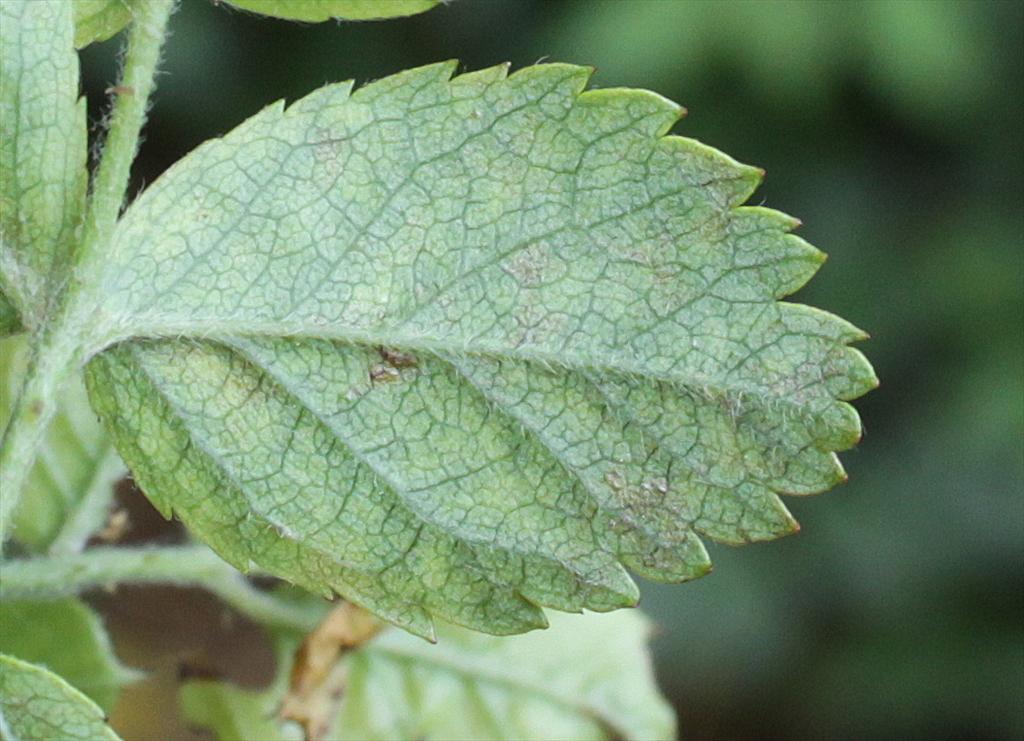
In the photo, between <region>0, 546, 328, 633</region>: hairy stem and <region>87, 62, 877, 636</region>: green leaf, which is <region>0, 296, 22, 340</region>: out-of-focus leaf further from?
<region>0, 546, 328, 633</region>: hairy stem

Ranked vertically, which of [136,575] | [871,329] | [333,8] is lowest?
[871,329]

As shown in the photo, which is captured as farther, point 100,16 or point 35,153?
point 100,16

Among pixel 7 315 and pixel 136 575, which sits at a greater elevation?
pixel 7 315

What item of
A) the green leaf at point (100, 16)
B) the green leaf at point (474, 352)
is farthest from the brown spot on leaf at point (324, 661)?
the green leaf at point (100, 16)

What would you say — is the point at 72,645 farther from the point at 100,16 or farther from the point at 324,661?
the point at 100,16

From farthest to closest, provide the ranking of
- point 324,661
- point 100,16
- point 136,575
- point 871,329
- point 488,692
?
1. point 871,329
2. point 488,692
3. point 324,661
4. point 136,575
5. point 100,16

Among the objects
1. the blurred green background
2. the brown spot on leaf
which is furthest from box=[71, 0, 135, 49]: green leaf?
the blurred green background

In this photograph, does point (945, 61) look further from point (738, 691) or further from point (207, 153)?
point (207, 153)

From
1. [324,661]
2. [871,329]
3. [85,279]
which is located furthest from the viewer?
[871,329]

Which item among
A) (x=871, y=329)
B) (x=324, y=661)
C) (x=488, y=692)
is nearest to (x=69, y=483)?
(x=324, y=661)
